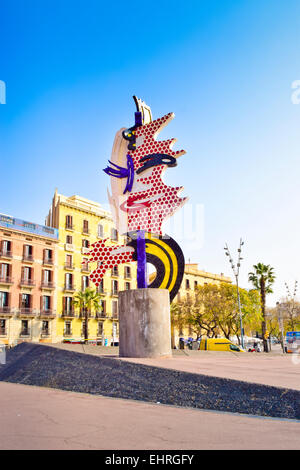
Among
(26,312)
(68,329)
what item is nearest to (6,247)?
(26,312)

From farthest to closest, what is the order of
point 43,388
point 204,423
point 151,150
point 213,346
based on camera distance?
point 213,346 → point 151,150 → point 43,388 → point 204,423

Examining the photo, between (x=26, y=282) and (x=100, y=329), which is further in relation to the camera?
(x=100, y=329)

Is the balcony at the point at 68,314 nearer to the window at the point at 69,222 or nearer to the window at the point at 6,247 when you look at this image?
the window at the point at 6,247

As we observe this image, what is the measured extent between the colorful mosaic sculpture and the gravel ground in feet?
14.2

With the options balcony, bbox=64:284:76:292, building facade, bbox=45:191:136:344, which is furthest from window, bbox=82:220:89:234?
balcony, bbox=64:284:76:292

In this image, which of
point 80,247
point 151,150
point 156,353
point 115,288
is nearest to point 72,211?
point 80,247

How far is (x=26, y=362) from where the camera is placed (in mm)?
11375

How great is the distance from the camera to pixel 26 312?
126 feet

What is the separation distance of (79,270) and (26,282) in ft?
23.2

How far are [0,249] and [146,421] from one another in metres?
34.9

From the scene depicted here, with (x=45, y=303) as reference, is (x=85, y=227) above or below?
above

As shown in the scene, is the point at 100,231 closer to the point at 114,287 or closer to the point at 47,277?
the point at 114,287

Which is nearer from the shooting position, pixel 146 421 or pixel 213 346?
pixel 146 421
